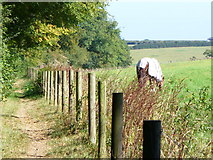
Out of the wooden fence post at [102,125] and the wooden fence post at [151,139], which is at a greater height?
the wooden fence post at [151,139]

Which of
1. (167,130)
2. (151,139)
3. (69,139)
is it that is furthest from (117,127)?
(69,139)

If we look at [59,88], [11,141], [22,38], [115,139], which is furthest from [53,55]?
[115,139]

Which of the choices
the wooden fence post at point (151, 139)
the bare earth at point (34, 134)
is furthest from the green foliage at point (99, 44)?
the wooden fence post at point (151, 139)

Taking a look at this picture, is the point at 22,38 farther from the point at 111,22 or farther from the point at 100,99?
the point at 111,22

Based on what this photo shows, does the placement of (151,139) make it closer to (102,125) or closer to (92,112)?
(102,125)

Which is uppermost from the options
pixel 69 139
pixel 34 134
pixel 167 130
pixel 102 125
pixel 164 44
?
pixel 167 130

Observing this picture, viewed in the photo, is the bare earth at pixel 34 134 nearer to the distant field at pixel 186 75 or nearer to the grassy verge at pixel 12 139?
the grassy verge at pixel 12 139

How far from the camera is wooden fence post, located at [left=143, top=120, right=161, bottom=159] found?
3.15 metres

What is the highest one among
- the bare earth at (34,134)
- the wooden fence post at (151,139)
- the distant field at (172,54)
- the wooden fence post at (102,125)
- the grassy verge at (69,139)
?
the wooden fence post at (151,139)

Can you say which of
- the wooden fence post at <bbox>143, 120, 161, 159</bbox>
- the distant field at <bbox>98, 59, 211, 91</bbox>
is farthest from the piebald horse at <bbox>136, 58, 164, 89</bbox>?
the wooden fence post at <bbox>143, 120, 161, 159</bbox>

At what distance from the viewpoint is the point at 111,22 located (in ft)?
297

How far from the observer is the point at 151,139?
10.5 feet

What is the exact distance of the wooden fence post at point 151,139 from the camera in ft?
10.3

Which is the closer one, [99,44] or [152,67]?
[152,67]
